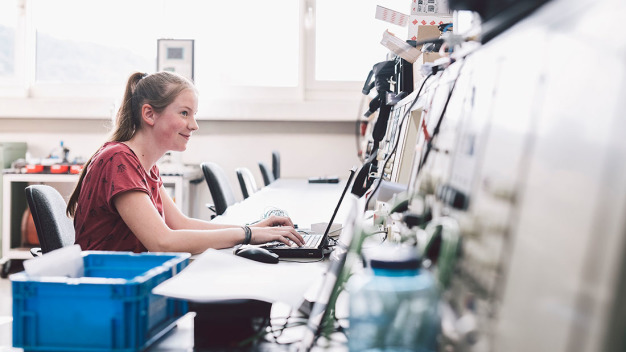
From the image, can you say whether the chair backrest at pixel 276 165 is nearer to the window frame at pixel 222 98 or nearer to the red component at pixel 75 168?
the window frame at pixel 222 98

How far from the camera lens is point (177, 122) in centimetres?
171

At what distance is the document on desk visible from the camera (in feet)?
2.36

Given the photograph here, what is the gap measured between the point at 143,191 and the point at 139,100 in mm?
379

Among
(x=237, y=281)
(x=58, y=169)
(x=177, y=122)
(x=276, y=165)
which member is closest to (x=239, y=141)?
(x=276, y=165)

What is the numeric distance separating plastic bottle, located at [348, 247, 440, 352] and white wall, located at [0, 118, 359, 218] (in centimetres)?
369

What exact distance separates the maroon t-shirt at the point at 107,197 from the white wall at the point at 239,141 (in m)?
2.64

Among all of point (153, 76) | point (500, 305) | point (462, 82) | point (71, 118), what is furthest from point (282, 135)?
point (500, 305)

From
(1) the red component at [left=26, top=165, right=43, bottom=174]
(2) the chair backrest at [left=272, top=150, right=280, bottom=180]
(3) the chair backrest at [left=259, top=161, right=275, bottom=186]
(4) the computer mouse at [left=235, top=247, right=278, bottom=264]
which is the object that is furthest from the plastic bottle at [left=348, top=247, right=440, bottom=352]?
(1) the red component at [left=26, top=165, right=43, bottom=174]

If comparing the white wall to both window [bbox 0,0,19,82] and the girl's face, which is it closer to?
window [bbox 0,0,19,82]

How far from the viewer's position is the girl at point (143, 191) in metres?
1.39

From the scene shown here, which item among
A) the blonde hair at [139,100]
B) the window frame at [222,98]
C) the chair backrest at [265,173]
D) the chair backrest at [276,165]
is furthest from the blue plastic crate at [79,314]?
the window frame at [222,98]

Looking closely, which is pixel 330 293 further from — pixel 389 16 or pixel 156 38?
pixel 156 38

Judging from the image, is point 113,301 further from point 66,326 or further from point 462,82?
point 462,82

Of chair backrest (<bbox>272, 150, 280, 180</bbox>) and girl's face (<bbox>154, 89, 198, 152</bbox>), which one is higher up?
girl's face (<bbox>154, 89, 198, 152</bbox>)
